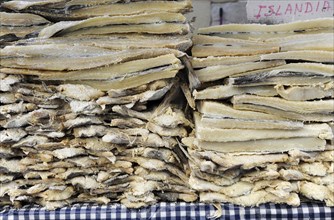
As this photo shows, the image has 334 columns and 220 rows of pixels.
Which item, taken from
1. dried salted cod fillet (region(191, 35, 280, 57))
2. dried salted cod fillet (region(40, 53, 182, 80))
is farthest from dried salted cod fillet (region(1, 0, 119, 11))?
dried salted cod fillet (region(191, 35, 280, 57))

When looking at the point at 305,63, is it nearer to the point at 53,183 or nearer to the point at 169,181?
the point at 169,181

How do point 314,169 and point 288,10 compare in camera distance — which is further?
point 288,10

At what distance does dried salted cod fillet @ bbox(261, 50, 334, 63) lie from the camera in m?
1.55

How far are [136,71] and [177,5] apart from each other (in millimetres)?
264

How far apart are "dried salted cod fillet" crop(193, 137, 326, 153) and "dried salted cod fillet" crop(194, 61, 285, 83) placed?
22 centimetres

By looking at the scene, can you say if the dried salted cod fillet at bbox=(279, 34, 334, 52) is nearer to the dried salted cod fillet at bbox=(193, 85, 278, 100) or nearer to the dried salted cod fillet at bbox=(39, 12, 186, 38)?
the dried salted cod fillet at bbox=(193, 85, 278, 100)

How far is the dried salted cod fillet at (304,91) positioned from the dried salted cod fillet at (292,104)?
17 mm

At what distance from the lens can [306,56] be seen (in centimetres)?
156

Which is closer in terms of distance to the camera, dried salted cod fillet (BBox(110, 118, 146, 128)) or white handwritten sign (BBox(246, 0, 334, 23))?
dried salted cod fillet (BBox(110, 118, 146, 128))

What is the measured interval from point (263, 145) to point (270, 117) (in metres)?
0.10

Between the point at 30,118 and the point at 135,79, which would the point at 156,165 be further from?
the point at 30,118

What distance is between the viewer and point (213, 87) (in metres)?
1.64

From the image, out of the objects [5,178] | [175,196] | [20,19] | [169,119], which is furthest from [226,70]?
[5,178]

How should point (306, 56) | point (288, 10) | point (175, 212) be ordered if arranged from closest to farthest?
point (306, 56), point (175, 212), point (288, 10)
